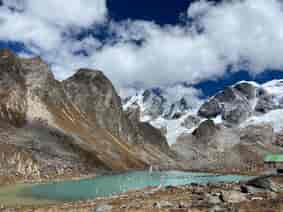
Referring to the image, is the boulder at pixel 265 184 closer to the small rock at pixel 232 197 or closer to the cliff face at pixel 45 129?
the small rock at pixel 232 197

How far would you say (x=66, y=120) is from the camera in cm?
18412

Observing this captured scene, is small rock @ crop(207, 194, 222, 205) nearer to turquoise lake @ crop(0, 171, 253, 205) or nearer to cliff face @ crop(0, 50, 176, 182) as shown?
turquoise lake @ crop(0, 171, 253, 205)

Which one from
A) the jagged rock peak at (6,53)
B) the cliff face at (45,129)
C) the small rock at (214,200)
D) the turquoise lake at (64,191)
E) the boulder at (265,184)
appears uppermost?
the jagged rock peak at (6,53)

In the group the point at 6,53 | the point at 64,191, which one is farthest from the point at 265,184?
the point at 6,53

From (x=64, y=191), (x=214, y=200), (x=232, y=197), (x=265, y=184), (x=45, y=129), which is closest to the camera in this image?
(x=214, y=200)

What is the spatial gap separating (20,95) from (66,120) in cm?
2517

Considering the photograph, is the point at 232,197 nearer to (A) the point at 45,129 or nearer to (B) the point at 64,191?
(B) the point at 64,191

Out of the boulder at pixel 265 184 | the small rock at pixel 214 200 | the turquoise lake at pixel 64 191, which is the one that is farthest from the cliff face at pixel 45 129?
the small rock at pixel 214 200

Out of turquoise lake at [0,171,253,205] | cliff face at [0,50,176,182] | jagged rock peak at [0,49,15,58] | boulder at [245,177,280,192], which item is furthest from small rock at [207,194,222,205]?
jagged rock peak at [0,49,15,58]

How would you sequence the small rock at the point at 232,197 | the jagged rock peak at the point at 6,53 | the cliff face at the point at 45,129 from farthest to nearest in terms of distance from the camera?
1. the jagged rock peak at the point at 6,53
2. the cliff face at the point at 45,129
3. the small rock at the point at 232,197

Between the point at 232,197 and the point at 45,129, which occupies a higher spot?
the point at 45,129

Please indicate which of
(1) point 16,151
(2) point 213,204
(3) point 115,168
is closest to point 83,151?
(3) point 115,168

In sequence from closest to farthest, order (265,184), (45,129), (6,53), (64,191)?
(265,184) < (64,191) < (45,129) < (6,53)

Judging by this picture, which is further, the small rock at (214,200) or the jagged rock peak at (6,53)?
the jagged rock peak at (6,53)
